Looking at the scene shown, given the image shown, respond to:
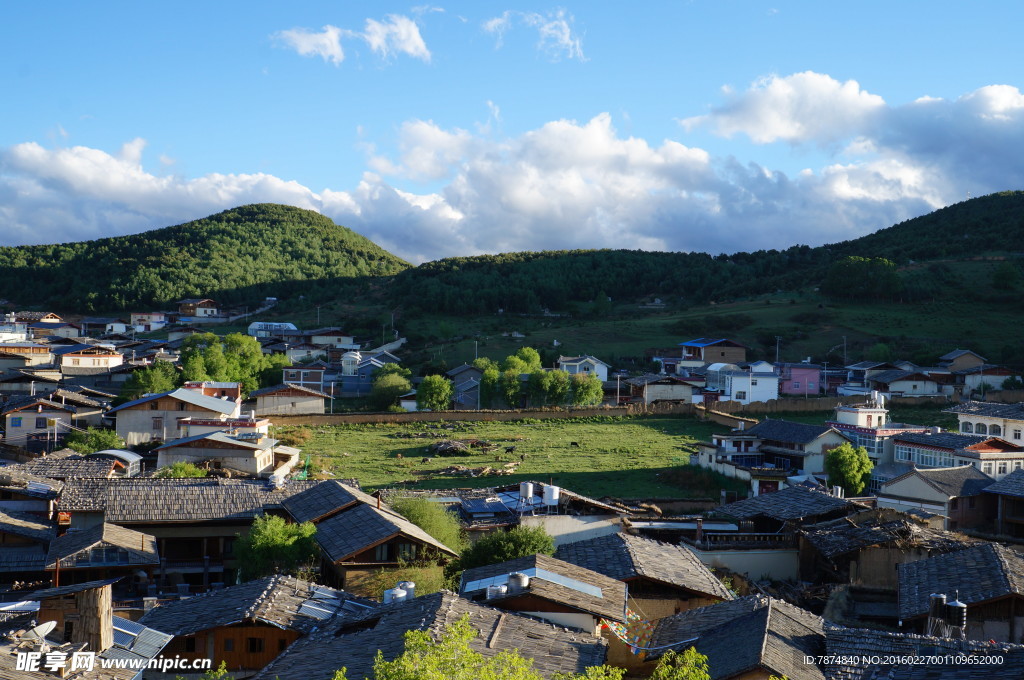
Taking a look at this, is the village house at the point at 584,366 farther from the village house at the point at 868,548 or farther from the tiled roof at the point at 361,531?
the tiled roof at the point at 361,531

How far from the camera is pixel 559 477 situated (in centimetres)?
3628

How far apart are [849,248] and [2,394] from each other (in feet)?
321

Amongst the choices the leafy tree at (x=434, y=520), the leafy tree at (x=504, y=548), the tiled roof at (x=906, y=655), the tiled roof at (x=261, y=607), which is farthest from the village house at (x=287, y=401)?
the tiled roof at (x=906, y=655)

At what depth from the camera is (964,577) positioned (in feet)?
57.9

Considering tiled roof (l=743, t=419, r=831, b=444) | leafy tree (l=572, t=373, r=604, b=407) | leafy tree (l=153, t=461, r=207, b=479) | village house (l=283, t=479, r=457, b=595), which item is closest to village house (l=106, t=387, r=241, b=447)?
leafy tree (l=153, t=461, r=207, b=479)

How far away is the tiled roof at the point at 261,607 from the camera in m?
14.7

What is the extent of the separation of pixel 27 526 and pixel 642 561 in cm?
1520

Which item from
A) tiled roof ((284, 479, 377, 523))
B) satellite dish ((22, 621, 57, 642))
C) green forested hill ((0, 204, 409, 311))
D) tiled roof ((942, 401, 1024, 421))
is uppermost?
green forested hill ((0, 204, 409, 311))

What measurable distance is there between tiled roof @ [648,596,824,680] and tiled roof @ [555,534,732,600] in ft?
4.54

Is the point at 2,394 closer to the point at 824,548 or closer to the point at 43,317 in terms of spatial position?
the point at 824,548

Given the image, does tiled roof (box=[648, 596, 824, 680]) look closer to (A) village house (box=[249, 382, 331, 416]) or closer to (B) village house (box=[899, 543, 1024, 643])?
(B) village house (box=[899, 543, 1024, 643])

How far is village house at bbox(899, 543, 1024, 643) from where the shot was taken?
651 inches

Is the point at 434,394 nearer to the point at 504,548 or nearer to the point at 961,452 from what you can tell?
the point at 961,452

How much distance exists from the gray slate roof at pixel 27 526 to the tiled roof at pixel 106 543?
44.0 inches
